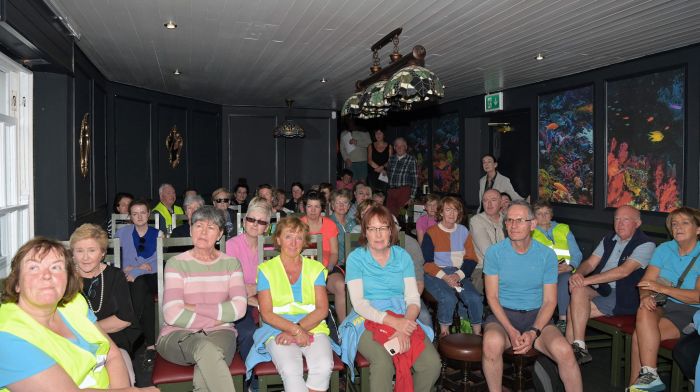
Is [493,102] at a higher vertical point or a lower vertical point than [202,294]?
higher

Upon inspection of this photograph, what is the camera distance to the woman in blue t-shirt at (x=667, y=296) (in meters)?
3.50

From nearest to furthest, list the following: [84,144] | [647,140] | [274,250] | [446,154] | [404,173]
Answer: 1. [274,250]
2. [84,144]
3. [647,140]
4. [404,173]
5. [446,154]

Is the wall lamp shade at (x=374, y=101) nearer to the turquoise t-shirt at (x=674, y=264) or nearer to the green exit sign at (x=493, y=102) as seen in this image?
the turquoise t-shirt at (x=674, y=264)

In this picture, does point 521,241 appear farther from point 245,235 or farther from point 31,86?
point 31,86

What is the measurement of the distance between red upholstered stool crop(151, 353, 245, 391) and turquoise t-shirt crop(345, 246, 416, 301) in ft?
2.90

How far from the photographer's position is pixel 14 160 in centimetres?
416

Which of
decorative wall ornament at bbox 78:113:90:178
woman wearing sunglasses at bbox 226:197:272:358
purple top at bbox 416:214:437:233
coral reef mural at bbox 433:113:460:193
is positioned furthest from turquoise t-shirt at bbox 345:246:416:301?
coral reef mural at bbox 433:113:460:193

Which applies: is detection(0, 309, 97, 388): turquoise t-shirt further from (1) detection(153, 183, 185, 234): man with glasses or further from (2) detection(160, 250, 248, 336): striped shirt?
(1) detection(153, 183, 185, 234): man with glasses

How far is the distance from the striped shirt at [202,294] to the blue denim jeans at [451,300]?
1899 millimetres

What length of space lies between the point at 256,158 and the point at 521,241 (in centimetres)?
844

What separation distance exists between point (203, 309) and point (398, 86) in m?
1.98

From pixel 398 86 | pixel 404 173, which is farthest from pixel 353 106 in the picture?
pixel 404 173

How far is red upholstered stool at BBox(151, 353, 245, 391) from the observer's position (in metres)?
2.76

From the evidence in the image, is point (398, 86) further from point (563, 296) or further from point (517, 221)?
point (563, 296)
